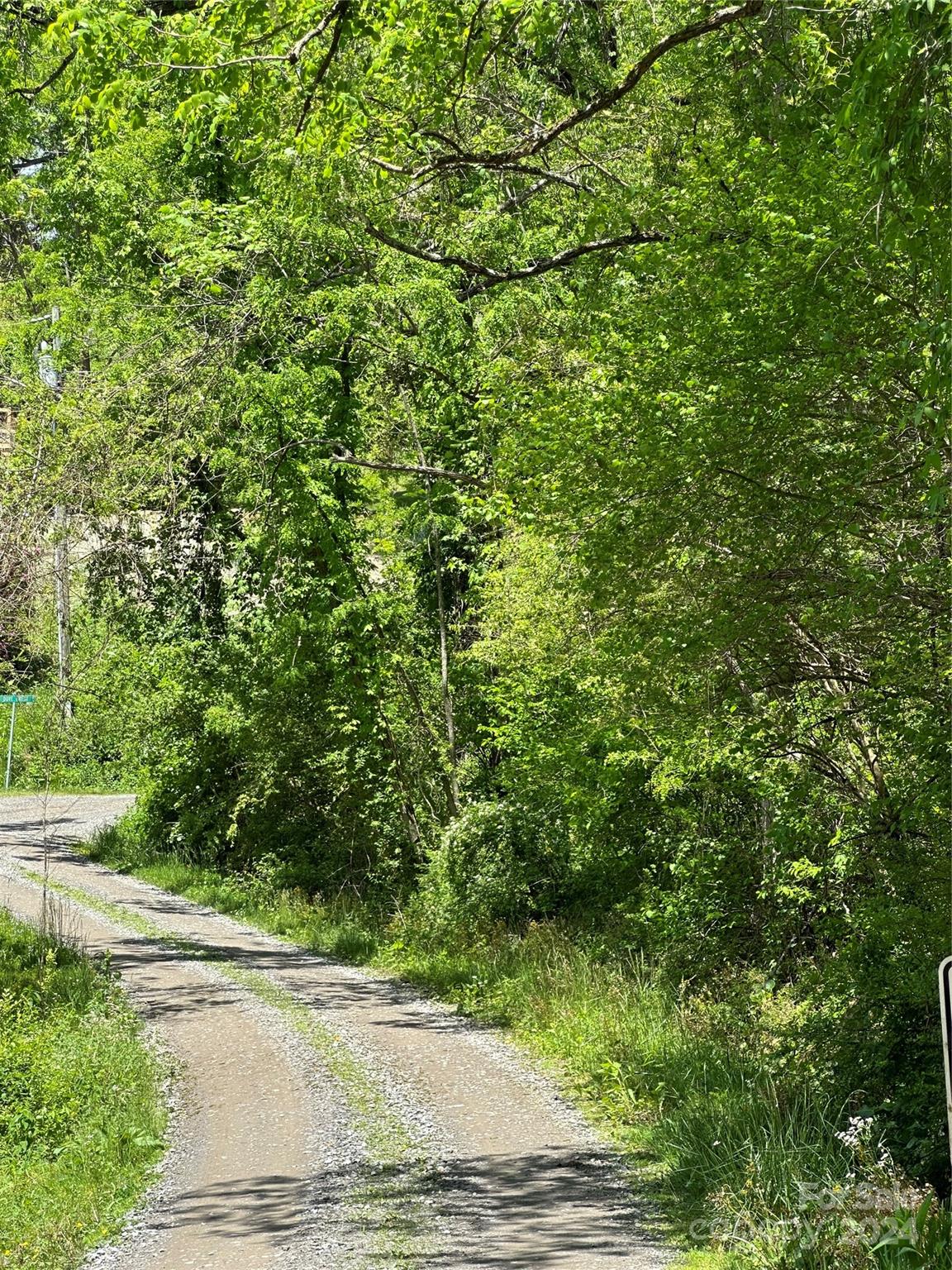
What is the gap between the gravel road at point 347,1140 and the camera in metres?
8.10

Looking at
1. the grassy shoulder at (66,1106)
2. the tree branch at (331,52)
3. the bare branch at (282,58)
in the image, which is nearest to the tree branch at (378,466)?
the grassy shoulder at (66,1106)

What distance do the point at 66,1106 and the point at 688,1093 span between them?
485 centimetres

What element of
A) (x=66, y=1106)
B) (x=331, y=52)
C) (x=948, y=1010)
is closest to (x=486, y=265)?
(x=331, y=52)

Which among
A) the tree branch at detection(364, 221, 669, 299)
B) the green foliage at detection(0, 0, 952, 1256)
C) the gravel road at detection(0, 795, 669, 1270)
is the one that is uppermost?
the tree branch at detection(364, 221, 669, 299)

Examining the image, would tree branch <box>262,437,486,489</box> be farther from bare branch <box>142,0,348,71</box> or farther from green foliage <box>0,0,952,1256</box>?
bare branch <box>142,0,348,71</box>

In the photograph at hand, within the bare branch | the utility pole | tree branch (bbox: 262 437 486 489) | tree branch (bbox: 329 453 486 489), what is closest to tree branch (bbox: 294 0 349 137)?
the bare branch

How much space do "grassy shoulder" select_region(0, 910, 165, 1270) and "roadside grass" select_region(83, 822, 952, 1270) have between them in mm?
3394

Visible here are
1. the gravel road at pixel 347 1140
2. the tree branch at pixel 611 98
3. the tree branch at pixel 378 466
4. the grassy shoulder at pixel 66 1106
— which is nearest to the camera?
the gravel road at pixel 347 1140

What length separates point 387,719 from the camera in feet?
67.4

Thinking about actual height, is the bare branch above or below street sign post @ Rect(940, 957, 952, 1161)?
above

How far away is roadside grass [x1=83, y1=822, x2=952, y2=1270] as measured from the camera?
6.88 m

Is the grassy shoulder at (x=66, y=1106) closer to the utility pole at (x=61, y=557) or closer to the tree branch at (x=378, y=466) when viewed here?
the utility pole at (x=61, y=557)

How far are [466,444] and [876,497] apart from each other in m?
10.1

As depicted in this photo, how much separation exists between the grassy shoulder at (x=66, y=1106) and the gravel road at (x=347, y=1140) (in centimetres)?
27
